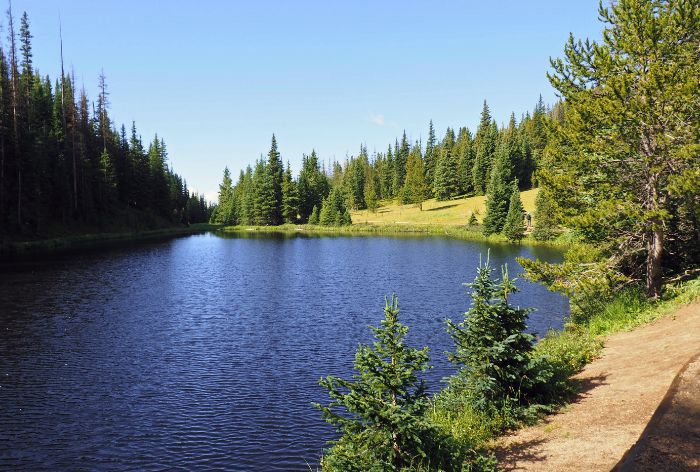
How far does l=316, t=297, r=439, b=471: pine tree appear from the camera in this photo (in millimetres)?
8758

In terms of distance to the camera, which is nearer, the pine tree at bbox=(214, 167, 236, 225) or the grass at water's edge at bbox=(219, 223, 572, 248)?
the grass at water's edge at bbox=(219, 223, 572, 248)

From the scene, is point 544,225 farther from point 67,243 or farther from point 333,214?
point 67,243

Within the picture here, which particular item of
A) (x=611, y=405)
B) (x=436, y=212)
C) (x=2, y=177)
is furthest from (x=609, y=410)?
(x=436, y=212)

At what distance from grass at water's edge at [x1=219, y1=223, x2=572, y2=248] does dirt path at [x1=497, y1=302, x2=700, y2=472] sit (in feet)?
204

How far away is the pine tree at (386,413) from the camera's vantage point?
28.7 ft

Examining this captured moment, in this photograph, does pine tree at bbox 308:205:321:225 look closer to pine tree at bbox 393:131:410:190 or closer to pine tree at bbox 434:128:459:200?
pine tree at bbox 434:128:459:200

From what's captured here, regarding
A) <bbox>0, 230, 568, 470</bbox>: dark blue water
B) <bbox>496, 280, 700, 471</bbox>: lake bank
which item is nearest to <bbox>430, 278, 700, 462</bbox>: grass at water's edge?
<bbox>496, 280, 700, 471</bbox>: lake bank

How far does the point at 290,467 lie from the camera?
42.3 ft

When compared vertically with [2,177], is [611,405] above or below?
below

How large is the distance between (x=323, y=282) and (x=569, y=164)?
2648 centimetres

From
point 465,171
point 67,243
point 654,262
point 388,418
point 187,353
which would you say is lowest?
point 187,353

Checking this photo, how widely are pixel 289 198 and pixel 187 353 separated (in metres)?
103

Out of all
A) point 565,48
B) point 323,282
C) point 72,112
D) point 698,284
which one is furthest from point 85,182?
point 698,284

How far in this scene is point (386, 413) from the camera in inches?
338
